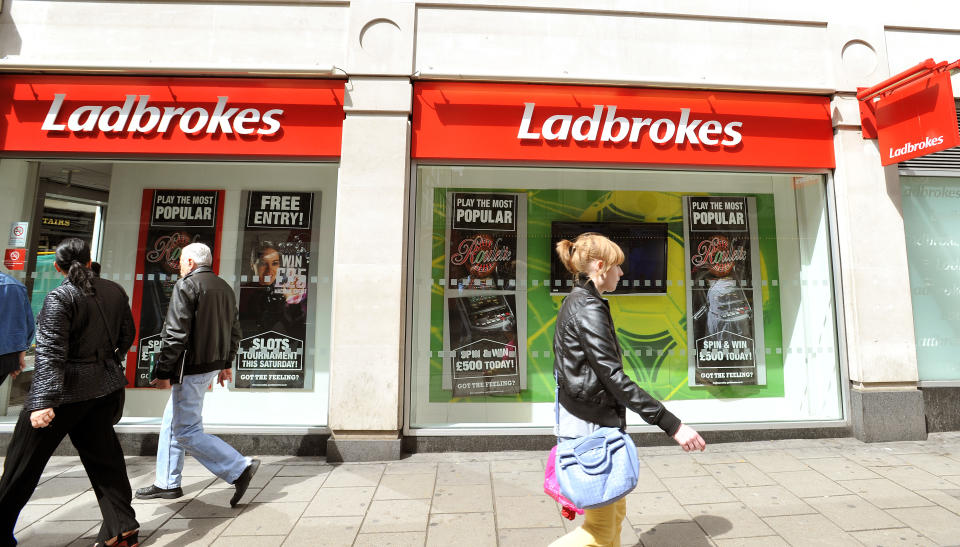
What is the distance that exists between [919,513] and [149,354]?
24.2ft

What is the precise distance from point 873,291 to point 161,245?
819 cm

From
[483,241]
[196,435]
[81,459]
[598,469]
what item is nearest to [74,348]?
[81,459]

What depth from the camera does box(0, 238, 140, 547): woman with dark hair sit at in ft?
8.80

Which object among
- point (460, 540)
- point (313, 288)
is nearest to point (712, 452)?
point (460, 540)

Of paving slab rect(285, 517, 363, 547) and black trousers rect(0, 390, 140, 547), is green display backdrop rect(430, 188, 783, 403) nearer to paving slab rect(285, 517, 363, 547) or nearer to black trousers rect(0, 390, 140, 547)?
paving slab rect(285, 517, 363, 547)

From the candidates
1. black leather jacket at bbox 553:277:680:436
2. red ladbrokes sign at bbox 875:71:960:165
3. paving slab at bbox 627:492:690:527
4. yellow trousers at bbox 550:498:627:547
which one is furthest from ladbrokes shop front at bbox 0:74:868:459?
black leather jacket at bbox 553:277:680:436

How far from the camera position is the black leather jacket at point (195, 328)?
3.37 metres

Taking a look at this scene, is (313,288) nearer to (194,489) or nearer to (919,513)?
(194,489)

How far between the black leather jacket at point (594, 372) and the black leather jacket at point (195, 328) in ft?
8.82

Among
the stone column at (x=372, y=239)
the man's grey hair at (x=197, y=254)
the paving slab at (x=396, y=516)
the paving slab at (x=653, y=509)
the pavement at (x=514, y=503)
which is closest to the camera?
the pavement at (x=514, y=503)

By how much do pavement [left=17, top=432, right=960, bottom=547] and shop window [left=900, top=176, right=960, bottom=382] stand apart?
51.3 inches

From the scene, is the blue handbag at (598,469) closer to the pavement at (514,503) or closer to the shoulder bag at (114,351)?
the pavement at (514,503)

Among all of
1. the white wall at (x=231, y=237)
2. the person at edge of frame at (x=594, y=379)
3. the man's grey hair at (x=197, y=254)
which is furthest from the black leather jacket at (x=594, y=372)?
the white wall at (x=231, y=237)

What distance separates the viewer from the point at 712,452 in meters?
4.70
